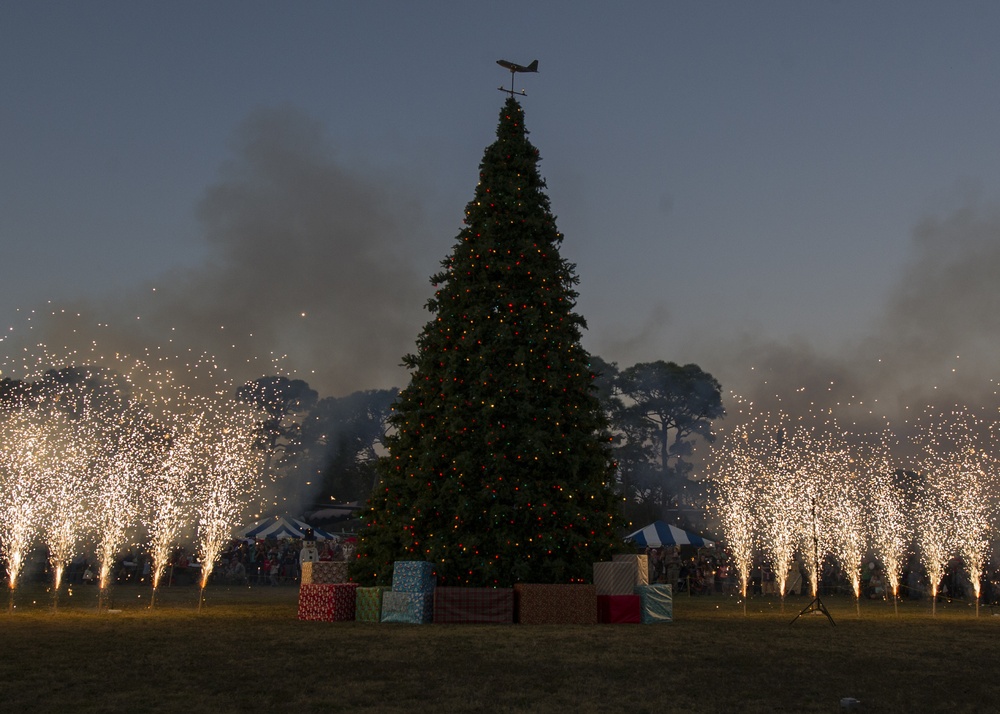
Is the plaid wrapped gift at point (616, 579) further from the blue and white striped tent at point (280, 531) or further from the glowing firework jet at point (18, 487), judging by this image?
the blue and white striped tent at point (280, 531)

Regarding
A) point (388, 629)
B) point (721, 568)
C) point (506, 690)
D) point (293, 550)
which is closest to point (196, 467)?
point (293, 550)

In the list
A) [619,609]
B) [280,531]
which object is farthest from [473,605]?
[280,531]

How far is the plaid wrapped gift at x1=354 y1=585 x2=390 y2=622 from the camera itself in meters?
20.6

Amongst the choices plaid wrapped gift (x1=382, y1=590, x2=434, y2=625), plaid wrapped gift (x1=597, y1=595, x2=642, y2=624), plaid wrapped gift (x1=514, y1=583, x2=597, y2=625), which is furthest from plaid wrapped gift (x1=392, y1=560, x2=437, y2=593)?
plaid wrapped gift (x1=597, y1=595, x2=642, y2=624)

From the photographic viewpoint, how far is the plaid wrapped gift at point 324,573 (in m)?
23.1

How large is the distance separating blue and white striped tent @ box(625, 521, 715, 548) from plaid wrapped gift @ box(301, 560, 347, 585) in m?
20.4

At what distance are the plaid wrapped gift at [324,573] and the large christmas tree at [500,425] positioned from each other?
22.9 inches

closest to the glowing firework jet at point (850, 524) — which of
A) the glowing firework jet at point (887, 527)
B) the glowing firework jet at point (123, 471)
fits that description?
the glowing firework jet at point (887, 527)

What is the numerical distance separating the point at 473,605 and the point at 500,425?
4627mm

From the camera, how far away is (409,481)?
2266cm

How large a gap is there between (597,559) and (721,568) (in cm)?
2070

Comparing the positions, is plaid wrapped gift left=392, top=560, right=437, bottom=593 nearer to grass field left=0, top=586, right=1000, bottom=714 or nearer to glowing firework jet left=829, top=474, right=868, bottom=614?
grass field left=0, top=586, right=1000, bottom=714

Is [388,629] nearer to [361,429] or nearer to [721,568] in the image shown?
[721,568]

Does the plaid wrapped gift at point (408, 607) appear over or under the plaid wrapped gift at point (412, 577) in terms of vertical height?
under
